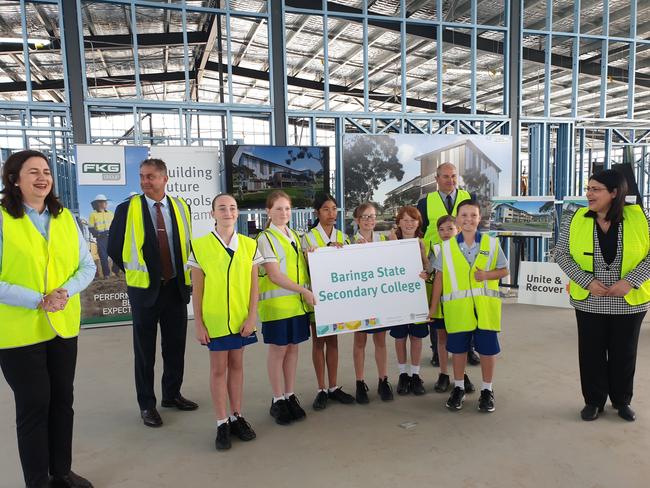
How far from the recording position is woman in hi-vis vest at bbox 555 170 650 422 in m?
2.82

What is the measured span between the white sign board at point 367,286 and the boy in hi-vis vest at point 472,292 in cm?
23

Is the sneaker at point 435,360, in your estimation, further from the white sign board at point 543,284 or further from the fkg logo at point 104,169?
the fkg logo at point 104,169

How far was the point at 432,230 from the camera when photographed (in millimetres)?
3998

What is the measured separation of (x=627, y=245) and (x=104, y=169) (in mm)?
5112

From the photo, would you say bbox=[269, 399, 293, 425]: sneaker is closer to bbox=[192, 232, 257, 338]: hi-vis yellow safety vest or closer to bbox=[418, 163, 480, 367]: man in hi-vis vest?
bbox=[192, 232, 257, 338]: hi-vis yellow safety vest

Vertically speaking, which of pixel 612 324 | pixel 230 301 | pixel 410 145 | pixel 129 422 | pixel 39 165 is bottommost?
pixel 129 422

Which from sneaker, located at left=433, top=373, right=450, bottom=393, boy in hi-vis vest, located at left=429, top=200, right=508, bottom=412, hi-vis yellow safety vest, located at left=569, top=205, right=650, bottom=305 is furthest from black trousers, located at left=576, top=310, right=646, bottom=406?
sneaker, located at left=433, top=373, right=450, bottom=393

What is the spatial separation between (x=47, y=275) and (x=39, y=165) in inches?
19.5

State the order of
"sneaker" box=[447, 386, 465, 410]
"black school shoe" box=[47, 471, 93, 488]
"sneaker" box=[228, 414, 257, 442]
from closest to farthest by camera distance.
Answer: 1. "black school shoe" box=[47, 471, 93, 488]
2. "sneaker" box=[228, 414, 257, 442]
3. "sneaker" box=[447, 386, 465, 410]

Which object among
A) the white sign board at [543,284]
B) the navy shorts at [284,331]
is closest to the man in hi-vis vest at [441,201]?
the navy shorts at [284,331]

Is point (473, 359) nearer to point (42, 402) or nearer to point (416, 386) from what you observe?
point (416, 386)

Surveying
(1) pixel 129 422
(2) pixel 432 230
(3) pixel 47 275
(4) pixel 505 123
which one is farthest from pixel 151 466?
(4) pixel 505 123

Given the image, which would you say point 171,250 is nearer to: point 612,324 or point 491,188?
point 612,324

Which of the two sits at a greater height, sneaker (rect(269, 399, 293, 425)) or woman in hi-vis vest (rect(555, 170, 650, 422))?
woman in hi-vis vest (rect(555, 170, 650, 422))
